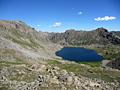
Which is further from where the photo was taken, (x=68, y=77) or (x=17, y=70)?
(x=17, y=70)

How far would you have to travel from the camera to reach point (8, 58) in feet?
515

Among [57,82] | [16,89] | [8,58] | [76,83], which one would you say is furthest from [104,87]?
[8,58]

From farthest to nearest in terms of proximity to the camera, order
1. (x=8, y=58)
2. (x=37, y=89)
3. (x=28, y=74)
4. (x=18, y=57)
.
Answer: (x=18, y=57), (x=8, y=58), (x=28, y=74), (x=37, y=89)

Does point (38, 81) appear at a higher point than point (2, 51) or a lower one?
lower

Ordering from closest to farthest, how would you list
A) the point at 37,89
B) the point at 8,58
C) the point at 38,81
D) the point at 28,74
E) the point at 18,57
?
the point at 37,89 → the point at 38,81 → the point at 28,74 → the point at 8,58 → the point at 18,57

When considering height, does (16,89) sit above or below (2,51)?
below

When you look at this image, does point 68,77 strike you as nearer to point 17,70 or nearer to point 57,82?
point 57,82

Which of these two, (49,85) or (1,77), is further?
(1,77)

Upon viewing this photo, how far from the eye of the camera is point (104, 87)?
3071 inches

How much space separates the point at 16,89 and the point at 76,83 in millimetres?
18345

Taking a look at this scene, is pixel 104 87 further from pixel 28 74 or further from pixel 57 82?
pixel 28 74

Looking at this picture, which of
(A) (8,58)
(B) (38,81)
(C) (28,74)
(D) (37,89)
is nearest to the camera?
(D) (37,89)

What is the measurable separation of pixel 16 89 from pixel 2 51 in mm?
107116

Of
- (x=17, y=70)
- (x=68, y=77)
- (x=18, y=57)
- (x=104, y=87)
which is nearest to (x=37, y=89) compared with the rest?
(x=68, y=77)
